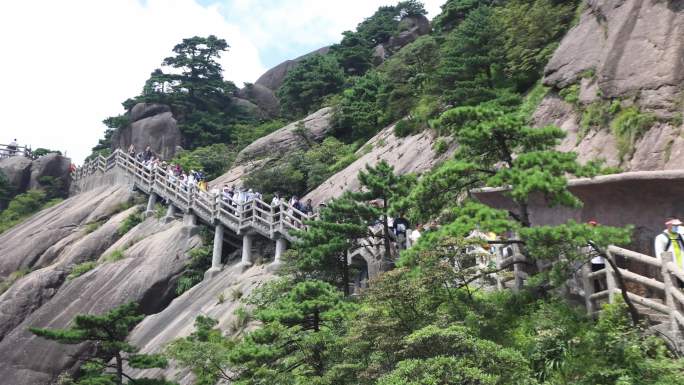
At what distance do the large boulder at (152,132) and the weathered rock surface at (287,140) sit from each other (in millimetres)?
11611

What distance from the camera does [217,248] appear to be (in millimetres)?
22188

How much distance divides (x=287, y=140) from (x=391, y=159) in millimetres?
11516

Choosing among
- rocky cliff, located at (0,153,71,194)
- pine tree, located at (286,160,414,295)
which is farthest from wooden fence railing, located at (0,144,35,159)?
pine tree, located at (286,160,414,295)

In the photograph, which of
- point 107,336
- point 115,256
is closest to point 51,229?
point 115,256

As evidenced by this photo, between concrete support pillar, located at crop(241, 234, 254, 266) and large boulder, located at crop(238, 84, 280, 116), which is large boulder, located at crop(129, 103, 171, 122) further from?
concrete support pillar, located at crop(241, 234, 254, 266)

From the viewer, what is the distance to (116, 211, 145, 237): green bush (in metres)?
26.8

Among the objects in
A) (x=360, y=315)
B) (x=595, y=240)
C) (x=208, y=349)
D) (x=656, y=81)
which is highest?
(x=656, y=81)

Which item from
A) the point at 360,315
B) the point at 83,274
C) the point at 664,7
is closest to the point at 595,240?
the point at 360,315

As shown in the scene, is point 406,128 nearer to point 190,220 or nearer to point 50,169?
point 190,220

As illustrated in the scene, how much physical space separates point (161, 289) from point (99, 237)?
6.89 meters

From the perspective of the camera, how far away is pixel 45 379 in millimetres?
19672

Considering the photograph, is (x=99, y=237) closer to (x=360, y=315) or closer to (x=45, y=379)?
(x=45, y=379)

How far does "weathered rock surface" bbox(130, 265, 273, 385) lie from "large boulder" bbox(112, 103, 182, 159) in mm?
24783

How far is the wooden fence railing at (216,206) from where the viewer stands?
2027 centimetres
